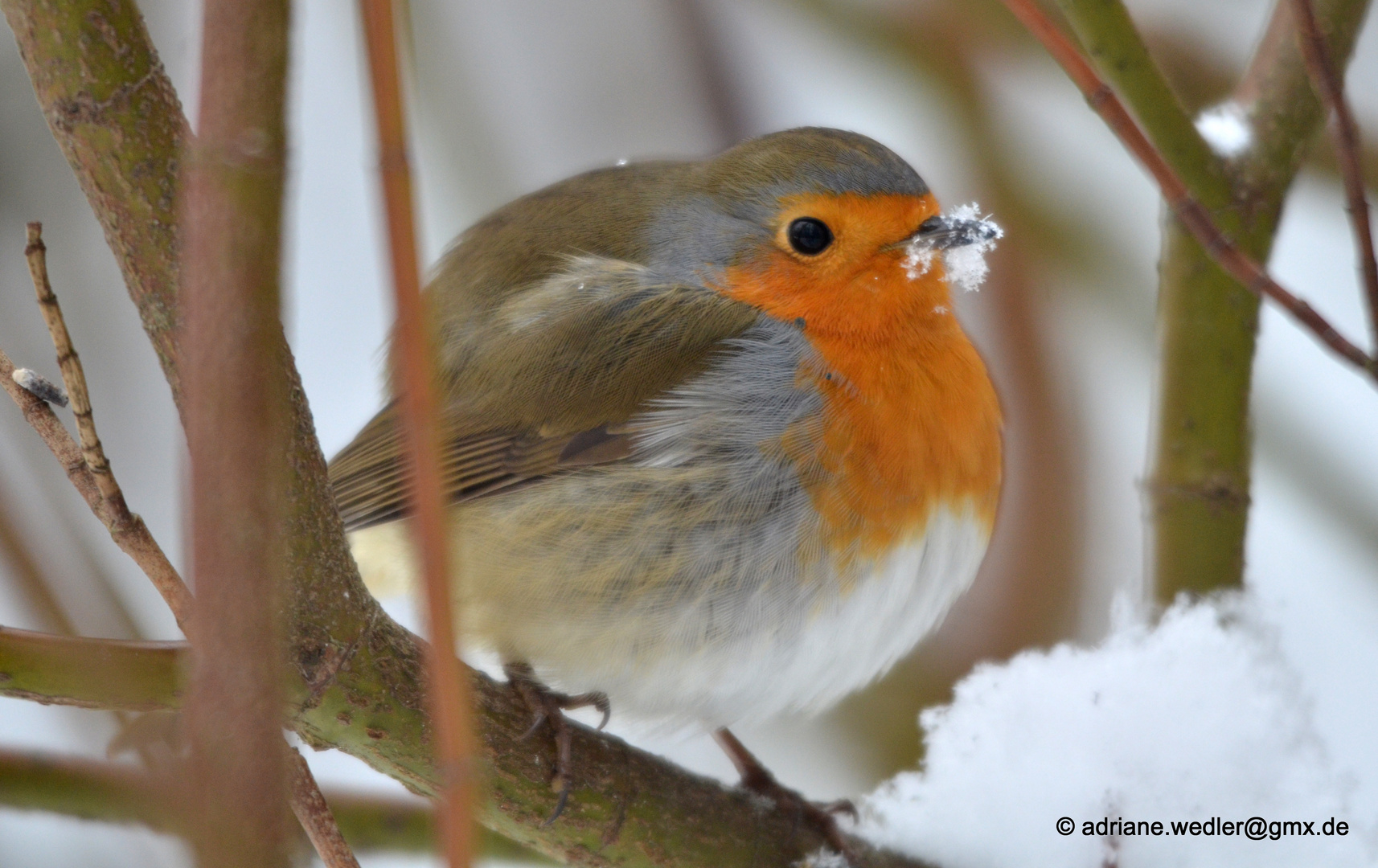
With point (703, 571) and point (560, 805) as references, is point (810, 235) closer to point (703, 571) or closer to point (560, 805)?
point (703, 571)

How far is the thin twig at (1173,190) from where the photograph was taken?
4.38ft

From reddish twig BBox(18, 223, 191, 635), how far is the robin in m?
0.80

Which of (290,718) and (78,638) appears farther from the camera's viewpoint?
(290,718)

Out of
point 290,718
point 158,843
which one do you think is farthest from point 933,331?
point 158,843

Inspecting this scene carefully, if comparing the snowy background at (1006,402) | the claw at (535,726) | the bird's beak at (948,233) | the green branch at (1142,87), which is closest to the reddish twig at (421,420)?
the claw at (535,726)

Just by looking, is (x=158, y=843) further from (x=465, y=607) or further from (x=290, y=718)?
(x=465, y=607)

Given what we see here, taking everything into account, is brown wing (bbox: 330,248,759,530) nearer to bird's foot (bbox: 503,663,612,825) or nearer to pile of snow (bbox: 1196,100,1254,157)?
bird's foot (bbox: 503,663,612,825)

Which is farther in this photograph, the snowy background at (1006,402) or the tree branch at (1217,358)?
the tree branch at (1217,358)

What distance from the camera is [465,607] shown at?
228cm

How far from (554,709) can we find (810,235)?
3.36ft

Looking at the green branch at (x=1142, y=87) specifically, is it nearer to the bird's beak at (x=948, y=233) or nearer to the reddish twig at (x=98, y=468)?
the bird's beak at (x=948, y=233)

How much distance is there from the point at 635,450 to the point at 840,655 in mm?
522

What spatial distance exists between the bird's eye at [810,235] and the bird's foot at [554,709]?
93 cm

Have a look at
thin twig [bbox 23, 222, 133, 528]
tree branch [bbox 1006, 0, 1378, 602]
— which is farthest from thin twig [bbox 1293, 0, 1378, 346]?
thin twig [bbox 23, 222, 133, 528]
